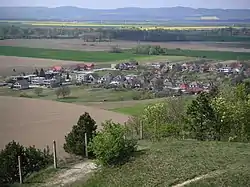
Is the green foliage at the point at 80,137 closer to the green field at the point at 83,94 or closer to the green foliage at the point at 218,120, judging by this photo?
the green foliage at the point at 218,120

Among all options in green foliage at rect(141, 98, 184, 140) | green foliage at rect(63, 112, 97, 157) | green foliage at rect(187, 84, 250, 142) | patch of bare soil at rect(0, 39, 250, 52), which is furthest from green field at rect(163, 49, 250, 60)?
green foliage at rect(63, 112, 97, 157)

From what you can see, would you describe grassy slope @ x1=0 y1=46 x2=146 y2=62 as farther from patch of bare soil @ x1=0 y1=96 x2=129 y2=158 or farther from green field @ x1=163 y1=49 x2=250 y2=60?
patch of bare soil @ x1=0 y1=96 x2=129 y2=158

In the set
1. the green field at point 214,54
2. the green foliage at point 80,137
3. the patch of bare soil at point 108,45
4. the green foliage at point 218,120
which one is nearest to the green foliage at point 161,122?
the green foliage at point 218,120

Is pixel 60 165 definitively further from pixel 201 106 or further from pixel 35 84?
pixel 35 84

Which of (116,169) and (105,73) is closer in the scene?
(116,169)

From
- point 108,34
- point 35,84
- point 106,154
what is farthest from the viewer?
point 108,34

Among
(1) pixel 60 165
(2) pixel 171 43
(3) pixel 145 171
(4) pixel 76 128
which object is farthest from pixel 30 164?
(2) pixel 171 43

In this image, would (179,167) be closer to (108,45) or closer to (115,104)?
(115,104)
